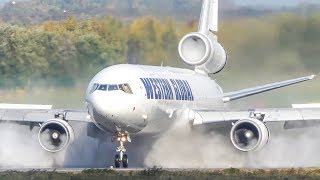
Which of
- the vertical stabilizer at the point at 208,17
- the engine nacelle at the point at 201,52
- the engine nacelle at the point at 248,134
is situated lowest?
the engine nacelle at the point at 248,134

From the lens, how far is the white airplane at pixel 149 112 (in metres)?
49.2

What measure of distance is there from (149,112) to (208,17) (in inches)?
614

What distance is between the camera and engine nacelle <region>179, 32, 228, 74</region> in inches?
2440

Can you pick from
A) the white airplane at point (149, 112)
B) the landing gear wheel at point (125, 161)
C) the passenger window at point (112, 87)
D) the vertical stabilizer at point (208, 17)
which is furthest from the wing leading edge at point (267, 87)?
the landing gear wheel at point (125, 161)

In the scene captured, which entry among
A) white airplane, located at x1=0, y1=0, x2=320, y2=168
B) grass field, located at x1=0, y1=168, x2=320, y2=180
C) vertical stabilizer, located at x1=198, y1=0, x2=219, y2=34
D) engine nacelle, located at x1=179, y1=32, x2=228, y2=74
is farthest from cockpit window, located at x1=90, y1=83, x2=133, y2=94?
vertical stabilizer, located at x1=198, y1=0, x2=219, y2=34

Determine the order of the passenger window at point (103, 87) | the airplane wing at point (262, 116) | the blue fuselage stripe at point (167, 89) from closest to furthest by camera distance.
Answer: the passenger window at point (103, 87)
the blue fuselage stripe at point (167, 89)
the airplane wing at point (262, 116)

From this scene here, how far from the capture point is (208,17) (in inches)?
2581

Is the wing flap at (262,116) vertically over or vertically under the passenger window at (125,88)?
under

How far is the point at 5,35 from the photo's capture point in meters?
65.5

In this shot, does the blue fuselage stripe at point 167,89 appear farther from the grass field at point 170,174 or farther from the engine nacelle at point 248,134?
the grass field at point 170,174

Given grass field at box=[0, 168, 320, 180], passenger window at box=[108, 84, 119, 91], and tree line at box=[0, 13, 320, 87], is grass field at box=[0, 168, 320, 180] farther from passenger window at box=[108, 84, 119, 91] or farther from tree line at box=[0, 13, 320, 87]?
tree line at box=[0, 13, 320, 87]

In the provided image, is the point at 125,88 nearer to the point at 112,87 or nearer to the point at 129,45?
the point at 112,87

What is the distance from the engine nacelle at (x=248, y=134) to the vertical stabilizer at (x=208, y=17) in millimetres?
12936

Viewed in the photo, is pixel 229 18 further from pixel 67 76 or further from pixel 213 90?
pixel 67 76
